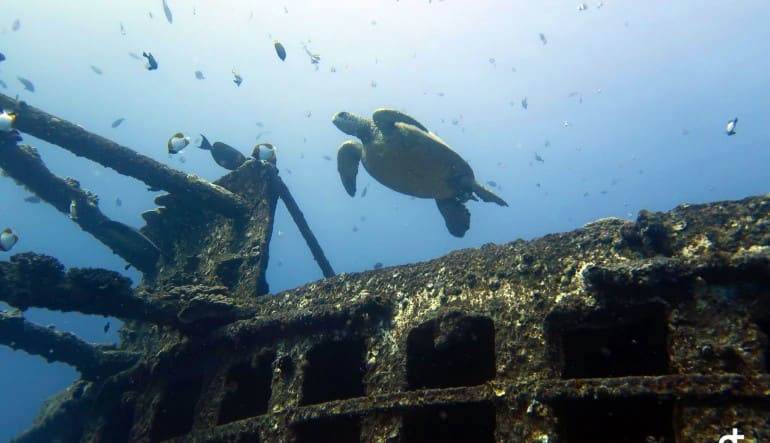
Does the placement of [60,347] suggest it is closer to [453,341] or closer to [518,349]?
[453,341]

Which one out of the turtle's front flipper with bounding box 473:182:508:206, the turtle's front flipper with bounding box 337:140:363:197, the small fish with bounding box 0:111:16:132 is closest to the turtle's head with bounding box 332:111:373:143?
the turtle's front flipper with bounding box 337:140:363:197

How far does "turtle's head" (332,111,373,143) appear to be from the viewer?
10.8 metres

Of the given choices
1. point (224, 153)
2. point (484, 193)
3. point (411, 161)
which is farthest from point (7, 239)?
point (484, 193)

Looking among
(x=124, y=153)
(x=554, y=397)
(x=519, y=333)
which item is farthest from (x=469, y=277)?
(x=124, y=153)

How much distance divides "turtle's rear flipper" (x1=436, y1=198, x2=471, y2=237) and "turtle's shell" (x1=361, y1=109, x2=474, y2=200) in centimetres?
55

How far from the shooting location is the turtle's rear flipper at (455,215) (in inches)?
448

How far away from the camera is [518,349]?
3.95 m

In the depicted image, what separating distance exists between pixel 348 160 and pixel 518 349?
871cm

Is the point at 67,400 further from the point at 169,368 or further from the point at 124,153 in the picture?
the point at 124,153

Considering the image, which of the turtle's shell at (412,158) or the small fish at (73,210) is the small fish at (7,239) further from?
the turtle's shell at (412,158)

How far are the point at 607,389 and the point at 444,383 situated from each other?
2119mm

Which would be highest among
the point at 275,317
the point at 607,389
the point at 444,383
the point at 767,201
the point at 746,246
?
the point at 275,317

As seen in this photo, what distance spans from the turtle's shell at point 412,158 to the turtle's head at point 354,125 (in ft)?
0.55

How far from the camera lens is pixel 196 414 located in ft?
17.7
